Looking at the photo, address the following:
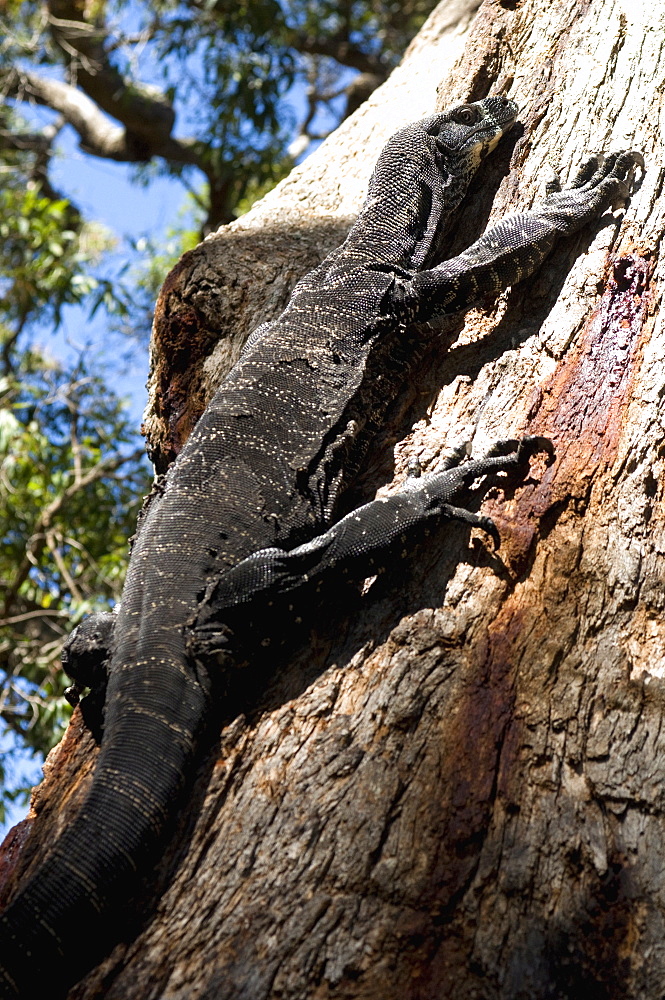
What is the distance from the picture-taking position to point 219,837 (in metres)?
2.77

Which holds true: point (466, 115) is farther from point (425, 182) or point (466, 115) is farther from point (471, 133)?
point (425, 182)

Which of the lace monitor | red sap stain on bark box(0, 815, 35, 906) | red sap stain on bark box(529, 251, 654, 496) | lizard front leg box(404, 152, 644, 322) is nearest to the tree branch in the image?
the lace monitor

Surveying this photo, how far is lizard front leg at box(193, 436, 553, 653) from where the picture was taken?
10.5 feet

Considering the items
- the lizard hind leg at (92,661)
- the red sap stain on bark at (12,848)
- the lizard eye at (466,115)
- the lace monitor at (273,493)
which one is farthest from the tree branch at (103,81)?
the red sap stain on bark at (12,848)

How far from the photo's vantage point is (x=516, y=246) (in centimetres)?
404

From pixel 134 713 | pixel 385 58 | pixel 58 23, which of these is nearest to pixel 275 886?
pixel 134 713

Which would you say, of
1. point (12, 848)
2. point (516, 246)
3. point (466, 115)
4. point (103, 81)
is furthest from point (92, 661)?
point (103, 81)

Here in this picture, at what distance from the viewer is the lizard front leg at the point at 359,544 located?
3.21 m

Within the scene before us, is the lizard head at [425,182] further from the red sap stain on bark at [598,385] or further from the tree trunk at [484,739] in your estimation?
the red sap stain on bark at [598,385]

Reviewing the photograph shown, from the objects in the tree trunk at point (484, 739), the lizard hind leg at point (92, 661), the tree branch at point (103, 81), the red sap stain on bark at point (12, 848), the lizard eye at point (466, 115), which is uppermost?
the tree branch at point (103, 81)

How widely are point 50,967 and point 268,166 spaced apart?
956 cm

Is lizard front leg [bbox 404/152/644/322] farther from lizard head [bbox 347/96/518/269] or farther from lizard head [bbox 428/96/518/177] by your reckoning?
lizard head [bbox 428/96/518/177]

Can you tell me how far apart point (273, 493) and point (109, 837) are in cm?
144

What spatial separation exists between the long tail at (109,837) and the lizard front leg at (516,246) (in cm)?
214
